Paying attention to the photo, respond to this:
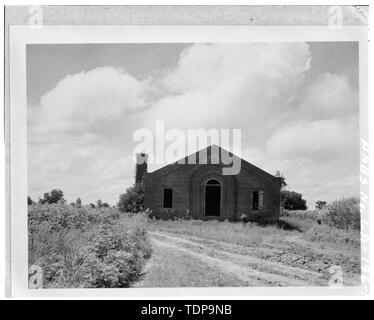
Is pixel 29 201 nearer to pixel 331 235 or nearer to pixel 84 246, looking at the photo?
pixel 84 246

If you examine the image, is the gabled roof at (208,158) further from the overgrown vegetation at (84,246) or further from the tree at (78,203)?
the tree at (78,203)

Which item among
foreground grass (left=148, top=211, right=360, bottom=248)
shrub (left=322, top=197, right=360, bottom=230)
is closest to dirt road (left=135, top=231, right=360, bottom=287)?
foreground grass (left=148, top=211, right=360, bottom=248)

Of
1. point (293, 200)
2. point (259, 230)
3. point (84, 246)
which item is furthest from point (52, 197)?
point (293, 200)

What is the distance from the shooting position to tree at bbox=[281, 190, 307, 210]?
663 centimetres

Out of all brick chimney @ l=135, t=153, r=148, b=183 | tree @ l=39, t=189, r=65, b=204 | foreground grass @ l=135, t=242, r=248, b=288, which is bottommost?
foreground grass @ l=135, t=242, r=248, b=288

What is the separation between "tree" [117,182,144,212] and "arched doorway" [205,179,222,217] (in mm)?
1168

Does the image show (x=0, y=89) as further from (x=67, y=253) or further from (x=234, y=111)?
(x=234, y=111)

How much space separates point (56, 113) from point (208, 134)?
8.02 ft

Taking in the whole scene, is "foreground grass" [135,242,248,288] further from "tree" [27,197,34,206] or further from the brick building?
"tree" [27,197,34,206]

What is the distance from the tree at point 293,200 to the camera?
21.7 ft

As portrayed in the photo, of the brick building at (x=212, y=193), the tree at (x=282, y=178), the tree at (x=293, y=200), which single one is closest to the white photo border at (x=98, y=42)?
the tree at (x=293, y=200)
